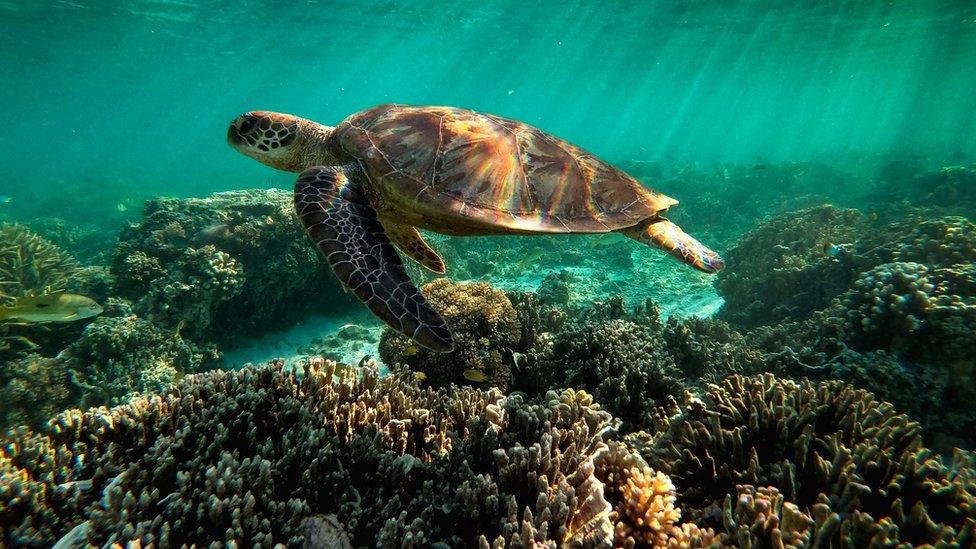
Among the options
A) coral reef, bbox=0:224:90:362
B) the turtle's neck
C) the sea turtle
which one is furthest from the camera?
coral reef, bbox=0:224:90:362

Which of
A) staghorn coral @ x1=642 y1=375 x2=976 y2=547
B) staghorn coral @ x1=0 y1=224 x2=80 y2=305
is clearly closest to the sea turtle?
staghorn coral @ x1=642 y1=375 x2=976 y2=547

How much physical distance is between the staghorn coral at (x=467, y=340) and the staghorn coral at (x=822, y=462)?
6.53 feet

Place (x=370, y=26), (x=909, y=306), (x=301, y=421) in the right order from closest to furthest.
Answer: (x=301, y=421), (x=909, y=306), (x=370, y=26)

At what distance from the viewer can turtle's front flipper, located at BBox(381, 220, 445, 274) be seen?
5000mm

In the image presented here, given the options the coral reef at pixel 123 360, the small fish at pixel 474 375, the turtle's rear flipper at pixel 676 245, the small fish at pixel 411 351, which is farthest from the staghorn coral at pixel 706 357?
the coral reef at pixel 123 360

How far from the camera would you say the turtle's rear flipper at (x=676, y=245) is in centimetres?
446

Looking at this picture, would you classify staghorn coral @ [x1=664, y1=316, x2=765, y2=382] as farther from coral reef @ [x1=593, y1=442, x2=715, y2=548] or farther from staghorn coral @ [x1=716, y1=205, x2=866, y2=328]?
coral reef @ [x1=593, y1=442, x2=715, y2=548]

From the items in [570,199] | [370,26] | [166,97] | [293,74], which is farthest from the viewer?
[166,97]

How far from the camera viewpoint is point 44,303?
191 inches

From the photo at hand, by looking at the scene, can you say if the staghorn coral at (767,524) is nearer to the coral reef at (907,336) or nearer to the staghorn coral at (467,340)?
the staghorn coral at (467,340)

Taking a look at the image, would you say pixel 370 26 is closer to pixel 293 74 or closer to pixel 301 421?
pixel 293 74

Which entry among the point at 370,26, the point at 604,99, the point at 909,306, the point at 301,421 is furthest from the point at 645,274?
the point at 604,99

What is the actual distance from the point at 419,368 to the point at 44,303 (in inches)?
173

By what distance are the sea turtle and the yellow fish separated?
8.86ft
